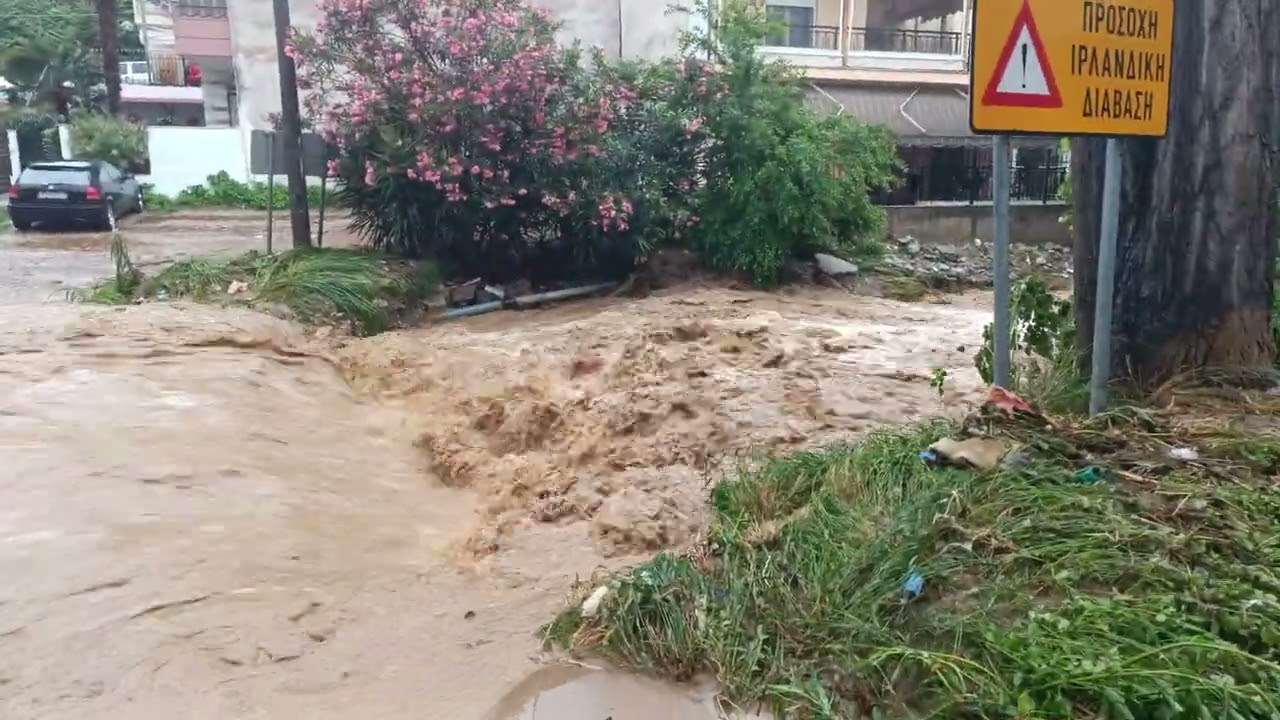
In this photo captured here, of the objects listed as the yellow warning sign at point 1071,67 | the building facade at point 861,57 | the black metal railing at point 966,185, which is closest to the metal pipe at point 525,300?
the black metal railing at point 966,185

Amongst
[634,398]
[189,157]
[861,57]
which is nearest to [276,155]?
[634,398]

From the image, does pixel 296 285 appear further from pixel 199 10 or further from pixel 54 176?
pixel 199 10

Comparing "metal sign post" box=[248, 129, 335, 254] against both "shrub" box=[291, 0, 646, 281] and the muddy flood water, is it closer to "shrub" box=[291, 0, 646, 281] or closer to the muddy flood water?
"shrub" box=[291, 0, 646, 281]

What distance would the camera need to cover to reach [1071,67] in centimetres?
365

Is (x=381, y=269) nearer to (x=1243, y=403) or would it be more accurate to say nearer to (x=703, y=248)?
(x=703, y=248)

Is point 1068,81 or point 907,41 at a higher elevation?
point 907,41

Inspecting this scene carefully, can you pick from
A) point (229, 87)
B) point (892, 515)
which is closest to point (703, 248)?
point (892, 515)

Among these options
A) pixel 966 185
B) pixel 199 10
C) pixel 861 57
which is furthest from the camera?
pixel 199 10

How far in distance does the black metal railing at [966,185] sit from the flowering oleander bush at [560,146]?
5511 millimetres

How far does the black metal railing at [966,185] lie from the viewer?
61.4 feet

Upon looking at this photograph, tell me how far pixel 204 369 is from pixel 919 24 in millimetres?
21413

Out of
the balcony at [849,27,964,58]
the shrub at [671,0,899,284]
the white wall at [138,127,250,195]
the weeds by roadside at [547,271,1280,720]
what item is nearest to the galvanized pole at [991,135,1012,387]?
the weeds by roadside at [547,271,1280,720]

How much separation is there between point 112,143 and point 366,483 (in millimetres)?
21248

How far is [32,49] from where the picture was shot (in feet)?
105
